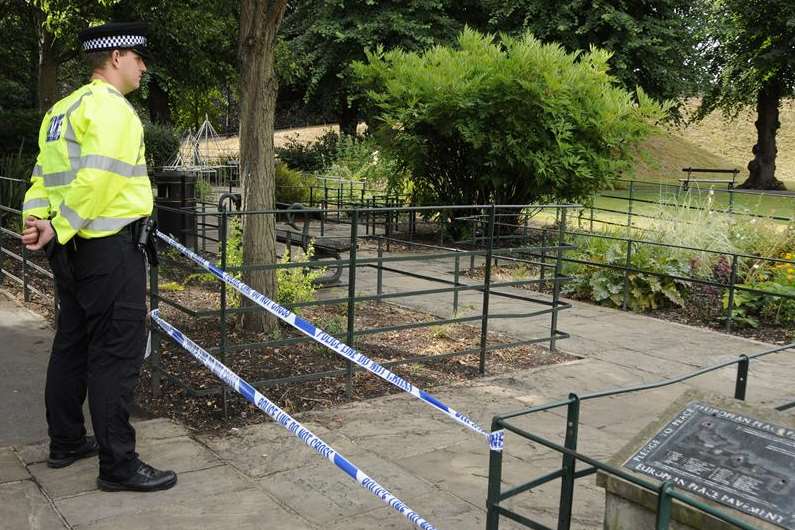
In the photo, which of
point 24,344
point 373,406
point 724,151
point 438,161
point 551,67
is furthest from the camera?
point 724,151

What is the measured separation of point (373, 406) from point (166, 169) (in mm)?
15934

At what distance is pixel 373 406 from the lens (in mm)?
5500

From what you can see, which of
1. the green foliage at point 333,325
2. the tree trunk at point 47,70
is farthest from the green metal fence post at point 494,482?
the tree trunk at point 47,70

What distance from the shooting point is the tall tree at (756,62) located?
30.9 m

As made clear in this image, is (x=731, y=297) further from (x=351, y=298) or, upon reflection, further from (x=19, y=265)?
(x=19, y=265)

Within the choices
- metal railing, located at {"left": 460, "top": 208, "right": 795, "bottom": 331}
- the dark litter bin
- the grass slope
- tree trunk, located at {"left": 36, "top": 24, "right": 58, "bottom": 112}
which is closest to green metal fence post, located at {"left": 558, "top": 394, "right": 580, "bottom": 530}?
metal railing, located at {"left": 460, "top": 208, "right": 795, "bottom": 331}

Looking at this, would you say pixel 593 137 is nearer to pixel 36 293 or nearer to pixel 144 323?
pixel 36 293

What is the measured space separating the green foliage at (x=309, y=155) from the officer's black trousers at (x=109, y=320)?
22.4 meters

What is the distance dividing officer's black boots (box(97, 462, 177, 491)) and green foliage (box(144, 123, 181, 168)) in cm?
2434

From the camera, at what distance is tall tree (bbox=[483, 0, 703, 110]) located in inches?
987

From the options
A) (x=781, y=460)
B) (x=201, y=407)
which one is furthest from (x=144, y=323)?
(x=781, y=460)

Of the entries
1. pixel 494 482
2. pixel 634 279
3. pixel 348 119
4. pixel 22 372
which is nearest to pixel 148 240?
pixel 494 482

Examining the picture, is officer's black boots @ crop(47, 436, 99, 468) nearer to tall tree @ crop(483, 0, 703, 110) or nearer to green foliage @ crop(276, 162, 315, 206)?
green foliage @ crop(276, 162, 315, 206)

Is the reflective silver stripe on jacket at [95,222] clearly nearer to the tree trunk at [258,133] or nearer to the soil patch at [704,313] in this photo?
the tree trunk at [258,133]
